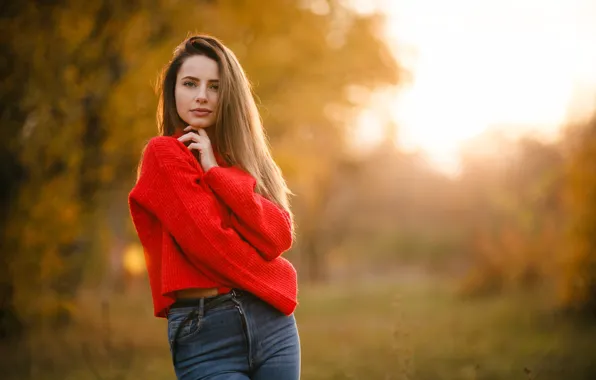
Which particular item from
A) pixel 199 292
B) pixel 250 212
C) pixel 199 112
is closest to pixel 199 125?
pixel 199 112

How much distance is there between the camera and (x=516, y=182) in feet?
75.7

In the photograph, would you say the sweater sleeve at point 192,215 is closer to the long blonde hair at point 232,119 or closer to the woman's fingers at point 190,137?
the woman's fingers at point 190,137

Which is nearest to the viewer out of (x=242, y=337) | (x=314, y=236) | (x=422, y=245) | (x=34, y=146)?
(x=242, y=337)

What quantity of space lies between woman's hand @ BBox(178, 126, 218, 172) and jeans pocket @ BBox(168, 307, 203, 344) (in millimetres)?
499

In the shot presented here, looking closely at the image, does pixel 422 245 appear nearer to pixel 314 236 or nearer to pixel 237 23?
pixel 314 236

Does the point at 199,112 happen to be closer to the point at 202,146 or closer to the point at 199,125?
the point at 199,125

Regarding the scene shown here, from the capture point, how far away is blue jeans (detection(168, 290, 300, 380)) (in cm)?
221

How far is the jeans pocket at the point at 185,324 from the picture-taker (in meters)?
2.22

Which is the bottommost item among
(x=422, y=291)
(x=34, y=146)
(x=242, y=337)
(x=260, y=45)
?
(x=422, y=291)

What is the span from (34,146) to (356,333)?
5.15m

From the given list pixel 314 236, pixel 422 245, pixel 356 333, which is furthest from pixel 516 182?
pixel 356 333

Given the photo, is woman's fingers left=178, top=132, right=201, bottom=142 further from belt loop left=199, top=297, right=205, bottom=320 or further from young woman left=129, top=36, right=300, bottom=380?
belt loop left=199, top=297, right=205, bottom=320

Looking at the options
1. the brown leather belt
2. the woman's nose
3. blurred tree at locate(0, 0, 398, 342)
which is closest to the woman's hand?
the woman's nose

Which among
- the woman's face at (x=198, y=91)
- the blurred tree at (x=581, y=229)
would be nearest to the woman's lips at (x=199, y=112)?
the woman's face at (x=198, y=91)
